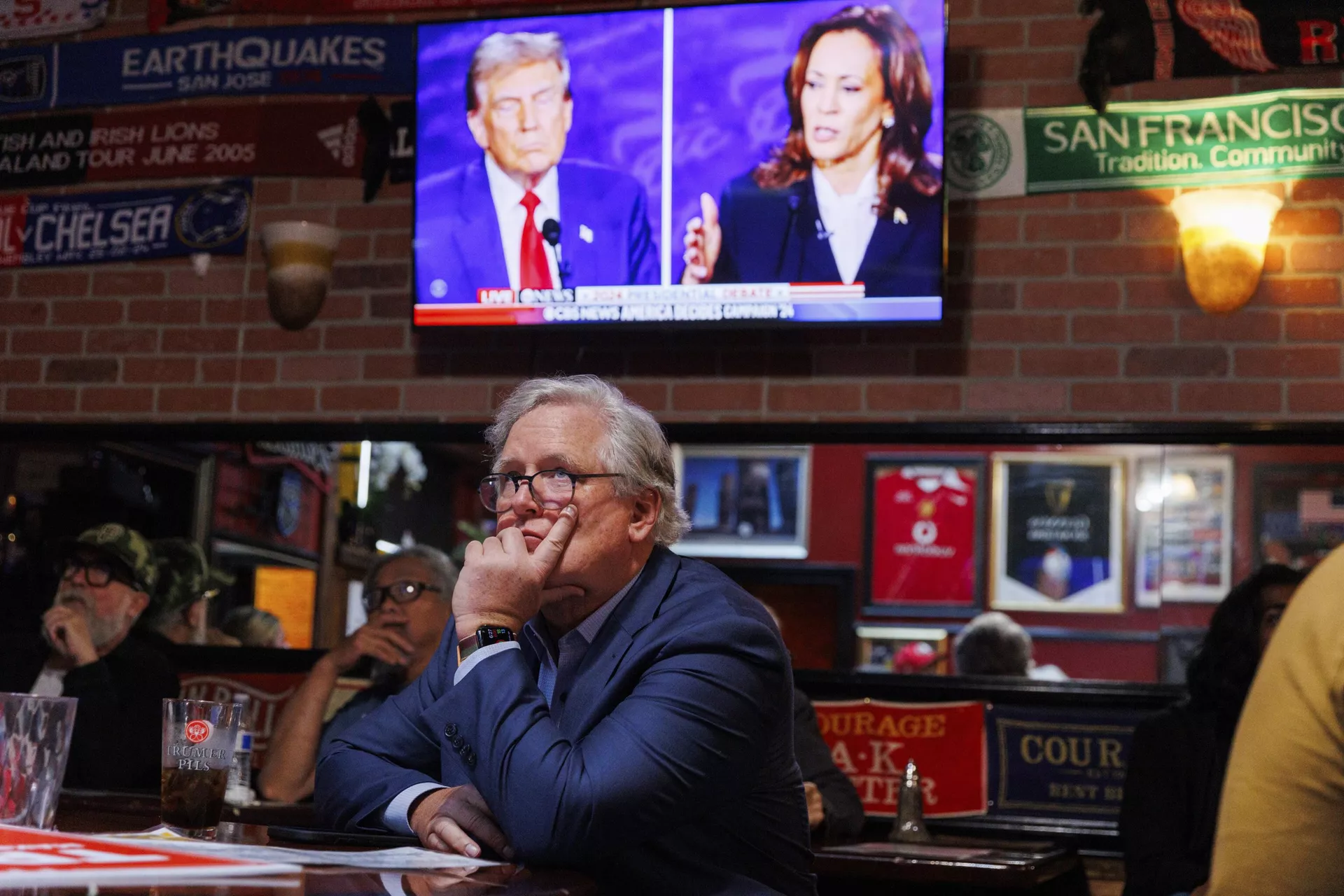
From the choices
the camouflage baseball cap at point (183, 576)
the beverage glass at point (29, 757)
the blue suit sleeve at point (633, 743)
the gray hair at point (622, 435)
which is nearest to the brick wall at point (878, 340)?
the camouflage baseball cap at point (183, 576)

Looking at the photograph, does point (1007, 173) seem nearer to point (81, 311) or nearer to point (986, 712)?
point (986, 712)

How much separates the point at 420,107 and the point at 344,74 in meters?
0.44

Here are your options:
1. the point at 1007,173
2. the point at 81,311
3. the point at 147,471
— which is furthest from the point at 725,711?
the point at 81,311

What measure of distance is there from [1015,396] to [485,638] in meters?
2.22

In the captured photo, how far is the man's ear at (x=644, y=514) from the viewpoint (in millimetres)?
1976

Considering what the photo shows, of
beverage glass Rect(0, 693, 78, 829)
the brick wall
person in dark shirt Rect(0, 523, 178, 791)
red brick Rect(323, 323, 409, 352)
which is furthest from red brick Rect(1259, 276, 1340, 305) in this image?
beverage glass Rect(0, 693, 78, 829)

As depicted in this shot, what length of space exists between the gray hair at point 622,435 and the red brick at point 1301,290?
81.9 inches

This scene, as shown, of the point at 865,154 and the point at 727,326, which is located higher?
the point at 865,154

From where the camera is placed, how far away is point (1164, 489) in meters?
3.92

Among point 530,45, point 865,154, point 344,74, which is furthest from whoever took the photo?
point 344,74

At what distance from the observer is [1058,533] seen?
5641 mm

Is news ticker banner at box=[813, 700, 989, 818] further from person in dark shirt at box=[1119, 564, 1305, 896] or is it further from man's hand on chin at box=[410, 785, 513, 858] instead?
man's hand on chin at box=[410, 785, 513, 858]

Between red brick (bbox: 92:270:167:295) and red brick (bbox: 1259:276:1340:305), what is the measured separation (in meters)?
2.96

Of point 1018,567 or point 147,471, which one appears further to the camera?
point 1018,567
